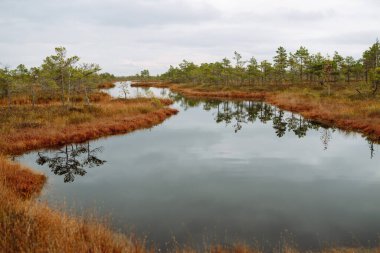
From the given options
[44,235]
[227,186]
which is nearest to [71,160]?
[227,186]

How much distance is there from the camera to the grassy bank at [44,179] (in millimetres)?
7020

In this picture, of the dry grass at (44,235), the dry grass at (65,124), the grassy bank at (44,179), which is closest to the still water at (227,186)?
the grassy bank at (44,179)

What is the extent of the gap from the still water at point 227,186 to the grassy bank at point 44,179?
152cm

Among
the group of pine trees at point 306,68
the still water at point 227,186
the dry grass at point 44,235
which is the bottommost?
the still water at point 227,186

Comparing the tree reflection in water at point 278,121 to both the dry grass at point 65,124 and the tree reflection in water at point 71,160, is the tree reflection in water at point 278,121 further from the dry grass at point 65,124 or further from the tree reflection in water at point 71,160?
the tree reflection in water at point 71,160

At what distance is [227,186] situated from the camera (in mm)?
16391

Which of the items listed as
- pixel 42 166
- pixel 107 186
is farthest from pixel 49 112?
pixel 107 186

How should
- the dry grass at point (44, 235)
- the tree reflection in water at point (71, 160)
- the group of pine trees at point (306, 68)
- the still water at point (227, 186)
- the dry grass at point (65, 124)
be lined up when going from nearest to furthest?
1. the dry grass at point (44, 235)
2. the still water at point (227, 186)
3. the tree reflection in water at point (71, 160)
4. the dry grass at point (65, 124)
5. the group of pine trees at point (306, 68)

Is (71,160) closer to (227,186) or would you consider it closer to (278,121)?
(227,186)

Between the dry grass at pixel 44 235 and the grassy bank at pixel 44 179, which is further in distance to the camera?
the grassy bank at pixel 44 179

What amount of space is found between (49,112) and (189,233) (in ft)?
91.1

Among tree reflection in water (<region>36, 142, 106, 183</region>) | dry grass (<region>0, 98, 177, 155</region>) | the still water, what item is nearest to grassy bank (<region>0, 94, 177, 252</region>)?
dry grass (<region>0, 98, 177, 155</region>)

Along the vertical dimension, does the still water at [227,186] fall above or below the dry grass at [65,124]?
below

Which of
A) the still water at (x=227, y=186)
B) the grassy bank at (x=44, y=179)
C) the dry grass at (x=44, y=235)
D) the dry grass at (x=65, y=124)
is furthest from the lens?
the dry grass at (x=65, y=124)
